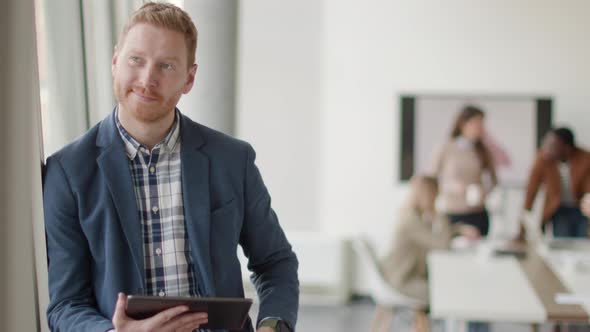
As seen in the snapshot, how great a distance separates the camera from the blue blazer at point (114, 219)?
1.46 m

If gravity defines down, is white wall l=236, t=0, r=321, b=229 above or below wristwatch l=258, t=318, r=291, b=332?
above

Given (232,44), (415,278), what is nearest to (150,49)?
(232,44)

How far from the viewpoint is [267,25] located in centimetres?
636

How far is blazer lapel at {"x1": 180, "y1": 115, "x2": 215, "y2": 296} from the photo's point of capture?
152 centimetres

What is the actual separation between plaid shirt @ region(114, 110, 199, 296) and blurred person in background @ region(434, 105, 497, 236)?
15.0 ft

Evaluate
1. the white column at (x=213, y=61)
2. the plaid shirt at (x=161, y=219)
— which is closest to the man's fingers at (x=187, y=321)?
the plaid shirt at (x=161, y=219)

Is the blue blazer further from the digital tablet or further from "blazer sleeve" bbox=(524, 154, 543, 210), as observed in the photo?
"blazer sleeve" bbox=(524, 154, 543, 210)

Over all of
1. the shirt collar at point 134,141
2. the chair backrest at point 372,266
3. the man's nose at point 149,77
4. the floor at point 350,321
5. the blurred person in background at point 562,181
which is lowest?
the floor at point 350,321

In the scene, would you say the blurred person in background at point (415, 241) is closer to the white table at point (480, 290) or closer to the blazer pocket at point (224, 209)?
the white table at point (480, 290)

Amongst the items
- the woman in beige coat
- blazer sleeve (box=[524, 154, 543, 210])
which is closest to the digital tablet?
the woman in beige coat

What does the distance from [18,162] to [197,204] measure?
353mm

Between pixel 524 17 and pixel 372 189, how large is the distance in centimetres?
189

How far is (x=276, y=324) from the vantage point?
64.9 inches

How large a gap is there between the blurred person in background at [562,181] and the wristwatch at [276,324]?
386 centimetres
